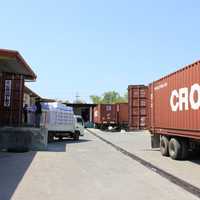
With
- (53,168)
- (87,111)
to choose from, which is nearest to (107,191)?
(53,168)

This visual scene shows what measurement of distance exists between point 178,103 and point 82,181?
19.6ft

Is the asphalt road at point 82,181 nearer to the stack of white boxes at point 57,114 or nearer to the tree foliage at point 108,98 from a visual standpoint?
the stack of white boxes at point 57,114

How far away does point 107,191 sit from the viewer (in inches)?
364

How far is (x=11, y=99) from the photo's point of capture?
2412 cm

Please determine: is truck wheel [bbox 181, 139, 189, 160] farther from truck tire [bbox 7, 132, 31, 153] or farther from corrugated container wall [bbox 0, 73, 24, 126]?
corrugated container wall [bbox 0, 73, 24, 126]

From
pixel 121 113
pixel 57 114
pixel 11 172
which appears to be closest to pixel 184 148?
pixel 11 172

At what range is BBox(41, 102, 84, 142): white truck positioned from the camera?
25969 mm

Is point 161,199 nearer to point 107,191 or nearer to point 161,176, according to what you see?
point 107,191

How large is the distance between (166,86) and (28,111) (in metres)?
12.6

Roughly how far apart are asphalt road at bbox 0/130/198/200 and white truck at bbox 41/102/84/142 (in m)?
9.49

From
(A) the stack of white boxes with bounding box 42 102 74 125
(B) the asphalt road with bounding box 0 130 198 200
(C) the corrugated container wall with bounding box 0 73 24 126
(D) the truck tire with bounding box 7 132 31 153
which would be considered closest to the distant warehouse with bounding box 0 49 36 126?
(C) the corrugated container wall with bounding box 0 73 24 126

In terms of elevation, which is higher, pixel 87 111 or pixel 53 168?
pixel 87 111

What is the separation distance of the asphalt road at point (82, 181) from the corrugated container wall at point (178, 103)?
7.00 ft

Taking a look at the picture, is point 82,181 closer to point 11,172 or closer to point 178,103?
point 11,172
